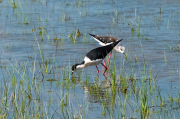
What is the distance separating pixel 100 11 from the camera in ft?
49.8

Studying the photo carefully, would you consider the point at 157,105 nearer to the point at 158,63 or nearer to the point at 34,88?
the point at 34,88

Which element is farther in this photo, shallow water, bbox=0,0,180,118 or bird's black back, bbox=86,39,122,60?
bird's black back, bbox=86,39,122,60

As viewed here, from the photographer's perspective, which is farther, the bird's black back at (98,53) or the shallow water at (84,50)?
the bird's black back at (98,53)

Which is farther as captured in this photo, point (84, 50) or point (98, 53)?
point (84, 50)

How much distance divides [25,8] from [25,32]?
13.0ft

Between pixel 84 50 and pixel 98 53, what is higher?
pixel 98 53

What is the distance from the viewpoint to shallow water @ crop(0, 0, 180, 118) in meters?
6.18

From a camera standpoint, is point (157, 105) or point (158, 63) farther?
point (158, 63)

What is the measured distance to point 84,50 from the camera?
33.4 feet

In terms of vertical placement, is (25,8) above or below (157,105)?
above

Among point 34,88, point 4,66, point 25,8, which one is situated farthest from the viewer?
point 25,8

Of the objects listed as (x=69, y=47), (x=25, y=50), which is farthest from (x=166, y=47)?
(x=25, y=50)

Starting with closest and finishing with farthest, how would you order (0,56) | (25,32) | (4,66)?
1. (4,66)
2. (0,56)
3. (25,32)

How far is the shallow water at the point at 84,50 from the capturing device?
618 cm
